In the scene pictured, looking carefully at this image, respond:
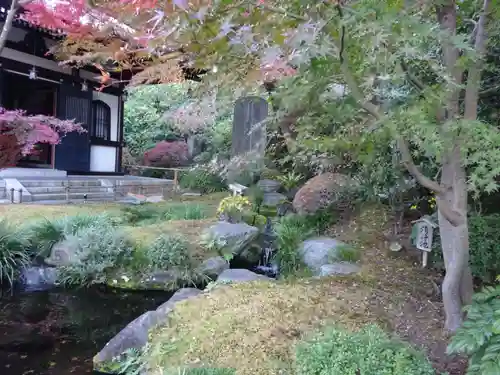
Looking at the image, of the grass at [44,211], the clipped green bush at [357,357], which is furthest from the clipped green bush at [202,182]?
the clipped green bush at [357,357]

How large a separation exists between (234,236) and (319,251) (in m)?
1.47

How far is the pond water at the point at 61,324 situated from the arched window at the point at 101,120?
7.59 m

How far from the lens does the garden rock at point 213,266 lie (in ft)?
20.6

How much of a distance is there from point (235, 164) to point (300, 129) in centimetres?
202

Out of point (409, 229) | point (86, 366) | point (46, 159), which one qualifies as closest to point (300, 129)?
point (86, 366)

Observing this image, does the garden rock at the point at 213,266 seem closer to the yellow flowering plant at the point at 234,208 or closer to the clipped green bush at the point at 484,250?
the yellow flowering plant at the point at 234,208

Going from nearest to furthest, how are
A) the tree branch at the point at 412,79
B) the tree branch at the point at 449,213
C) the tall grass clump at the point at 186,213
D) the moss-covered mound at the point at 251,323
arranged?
the moss-covered mound at the point at 251,323
the tree branch at the point at 412,79
the tree branch at the point at 449,213
the tall grass clump at the point at 186,213

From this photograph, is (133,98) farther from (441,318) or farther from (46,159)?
(441,318)

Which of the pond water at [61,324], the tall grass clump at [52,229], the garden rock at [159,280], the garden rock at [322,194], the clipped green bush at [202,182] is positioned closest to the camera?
the pond water at [61,324]

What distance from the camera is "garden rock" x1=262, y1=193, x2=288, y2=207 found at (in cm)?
856

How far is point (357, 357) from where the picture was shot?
8.34ft

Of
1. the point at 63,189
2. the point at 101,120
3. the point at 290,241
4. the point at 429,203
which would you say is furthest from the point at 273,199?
the point at 101,120

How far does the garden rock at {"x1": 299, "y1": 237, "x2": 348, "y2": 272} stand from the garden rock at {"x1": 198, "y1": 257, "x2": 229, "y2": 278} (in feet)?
3.88

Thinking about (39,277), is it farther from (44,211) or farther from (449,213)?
(449,213)
